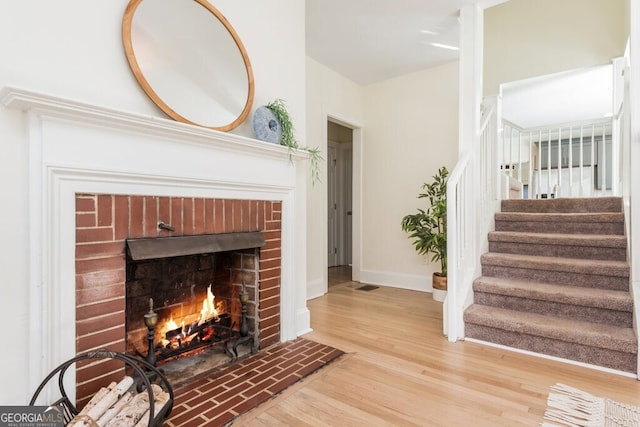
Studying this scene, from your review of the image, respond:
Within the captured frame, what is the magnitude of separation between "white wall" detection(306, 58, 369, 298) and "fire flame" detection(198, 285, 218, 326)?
156 cm

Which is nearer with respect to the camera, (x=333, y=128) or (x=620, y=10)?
(x=620, y=10)

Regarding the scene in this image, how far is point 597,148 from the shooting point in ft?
23.8

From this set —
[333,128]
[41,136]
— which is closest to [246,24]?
[41,136]

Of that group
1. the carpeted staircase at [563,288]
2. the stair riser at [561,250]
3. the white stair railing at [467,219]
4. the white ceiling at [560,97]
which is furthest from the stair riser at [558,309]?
the white ceiling at [560,97]

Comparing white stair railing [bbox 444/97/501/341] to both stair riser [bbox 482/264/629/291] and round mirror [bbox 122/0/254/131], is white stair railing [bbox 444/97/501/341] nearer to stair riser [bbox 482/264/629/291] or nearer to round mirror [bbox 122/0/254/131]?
stair riser [bbox 482/264/629/291]

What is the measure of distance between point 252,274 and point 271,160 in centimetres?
77

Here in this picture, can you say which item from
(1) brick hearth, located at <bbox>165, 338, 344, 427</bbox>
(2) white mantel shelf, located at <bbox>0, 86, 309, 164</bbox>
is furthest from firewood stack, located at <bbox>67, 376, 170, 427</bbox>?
(2) white mantel shelf, located at <bbox>0, 86, 309, 164</bbox>

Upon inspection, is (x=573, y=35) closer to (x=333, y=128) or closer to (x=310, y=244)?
(x=333, y=128)

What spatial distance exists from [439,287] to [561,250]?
1194 mm

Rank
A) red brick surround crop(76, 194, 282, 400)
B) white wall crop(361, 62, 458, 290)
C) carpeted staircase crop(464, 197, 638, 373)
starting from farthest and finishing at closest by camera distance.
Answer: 1. white wall crop(361, 62, 458, 290)
2. carpeted staircase crop(464, 197, 638, 373)
3. red brick surround crop(76, 194, 282, 400)

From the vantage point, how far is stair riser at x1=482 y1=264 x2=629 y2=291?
2398 millimetres

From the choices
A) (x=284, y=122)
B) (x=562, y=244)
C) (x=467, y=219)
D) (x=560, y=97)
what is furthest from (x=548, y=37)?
(x=284, y=122)

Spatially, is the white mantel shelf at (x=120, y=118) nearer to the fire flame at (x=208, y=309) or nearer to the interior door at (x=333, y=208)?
the fire flame at (x=208, y=309)

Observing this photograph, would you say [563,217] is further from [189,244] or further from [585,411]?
[189,244]
